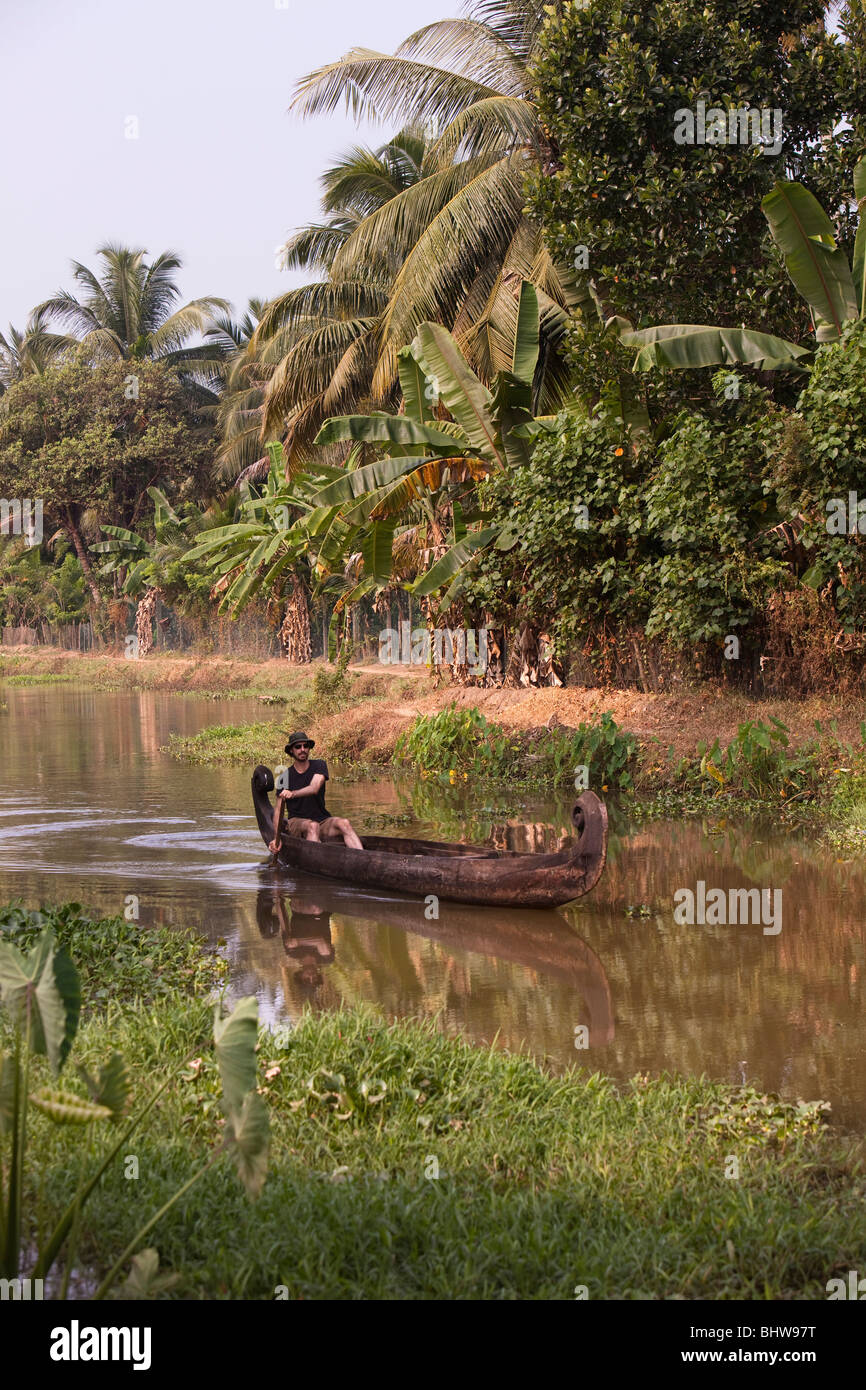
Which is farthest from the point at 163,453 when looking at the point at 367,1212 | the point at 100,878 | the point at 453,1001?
the point at 367,1212

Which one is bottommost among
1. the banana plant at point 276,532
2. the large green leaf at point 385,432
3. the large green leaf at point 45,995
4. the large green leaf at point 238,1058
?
the large green leaf at point 238,1058

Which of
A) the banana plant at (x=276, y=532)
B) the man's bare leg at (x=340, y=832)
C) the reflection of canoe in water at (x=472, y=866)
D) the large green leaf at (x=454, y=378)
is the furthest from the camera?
the banana plant at (x=276, y=532)

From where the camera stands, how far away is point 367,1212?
4105 mm

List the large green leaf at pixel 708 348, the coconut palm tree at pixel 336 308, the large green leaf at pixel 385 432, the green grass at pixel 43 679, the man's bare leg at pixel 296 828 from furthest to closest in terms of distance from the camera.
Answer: the green grass at pixel 43 679 < the coconut palm tree at pixel 336 308 < the large green leaf at pixel 385 432 < the large green leaf at pixel 708 348 < the man's bare leg at pixel 296 828

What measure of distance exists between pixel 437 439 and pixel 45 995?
46.1 ft

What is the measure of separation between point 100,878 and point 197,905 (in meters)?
1.43

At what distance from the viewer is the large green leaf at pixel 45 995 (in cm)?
335

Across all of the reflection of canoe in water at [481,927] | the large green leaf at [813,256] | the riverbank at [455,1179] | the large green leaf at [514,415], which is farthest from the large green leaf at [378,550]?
the riverbank at [455,1179]

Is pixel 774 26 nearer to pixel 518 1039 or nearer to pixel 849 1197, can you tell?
pixel 518 1039

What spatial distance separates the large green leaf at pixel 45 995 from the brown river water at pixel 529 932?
3.31 metres

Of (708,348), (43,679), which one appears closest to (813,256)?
(708,348)

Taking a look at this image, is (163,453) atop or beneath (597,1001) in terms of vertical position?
atop

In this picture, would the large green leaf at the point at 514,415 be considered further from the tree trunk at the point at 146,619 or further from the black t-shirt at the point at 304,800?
the tree trunk at the point at 146,619

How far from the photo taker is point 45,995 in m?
3.35
